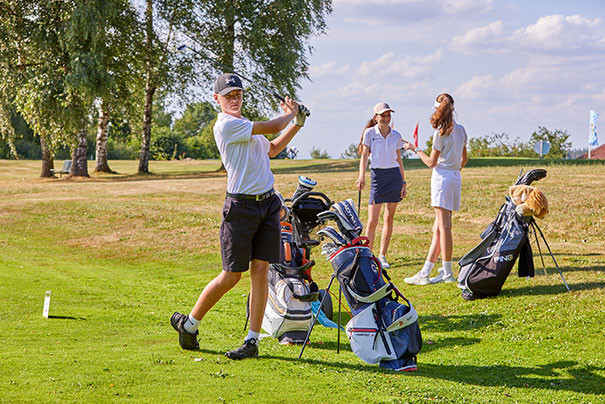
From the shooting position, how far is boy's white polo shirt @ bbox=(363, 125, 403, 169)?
381 inches

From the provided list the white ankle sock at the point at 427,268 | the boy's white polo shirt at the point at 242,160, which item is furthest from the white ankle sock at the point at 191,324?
the white ankle sock at the point at 427,268

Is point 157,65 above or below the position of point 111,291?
above

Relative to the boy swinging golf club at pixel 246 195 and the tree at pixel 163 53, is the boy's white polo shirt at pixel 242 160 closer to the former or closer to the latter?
the boy swinging golf club at pixel 246 195

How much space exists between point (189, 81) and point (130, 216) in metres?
18.0

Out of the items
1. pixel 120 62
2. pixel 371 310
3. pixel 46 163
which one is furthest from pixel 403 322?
pixel 46 163

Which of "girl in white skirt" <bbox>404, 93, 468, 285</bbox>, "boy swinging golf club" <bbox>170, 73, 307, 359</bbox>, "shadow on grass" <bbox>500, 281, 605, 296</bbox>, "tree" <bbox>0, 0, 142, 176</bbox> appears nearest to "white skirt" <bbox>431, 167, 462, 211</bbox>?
"girl in white skirt" <bbox>404, 93, 468, 285</bbox>

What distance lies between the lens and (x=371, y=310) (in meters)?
5.51

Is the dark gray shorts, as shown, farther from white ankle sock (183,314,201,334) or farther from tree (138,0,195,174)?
tree (138,0,195,174)

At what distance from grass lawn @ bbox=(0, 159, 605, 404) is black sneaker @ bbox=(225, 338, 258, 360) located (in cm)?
10

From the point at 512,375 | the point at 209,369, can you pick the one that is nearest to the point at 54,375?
the point at 209,369

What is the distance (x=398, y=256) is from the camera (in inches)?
465

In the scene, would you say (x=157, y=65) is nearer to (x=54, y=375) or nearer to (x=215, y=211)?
(x=215, y=211)

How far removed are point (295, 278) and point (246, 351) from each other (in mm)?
→ 1364

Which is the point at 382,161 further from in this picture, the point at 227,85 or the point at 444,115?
the point at 227,85
